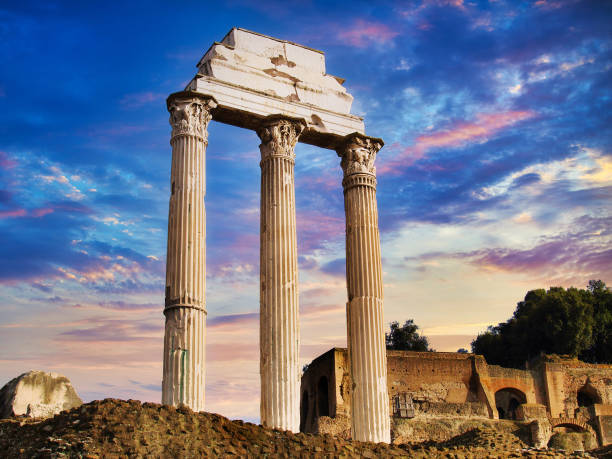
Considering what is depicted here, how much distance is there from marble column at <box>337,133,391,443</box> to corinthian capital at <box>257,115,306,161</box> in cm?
180

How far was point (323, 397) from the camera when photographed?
33250 mm

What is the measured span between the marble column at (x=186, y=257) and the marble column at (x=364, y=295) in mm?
3845

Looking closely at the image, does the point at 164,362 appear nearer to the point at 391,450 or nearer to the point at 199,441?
the point at 199,441

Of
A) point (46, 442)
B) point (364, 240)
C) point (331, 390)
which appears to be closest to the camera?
point (46, 442)

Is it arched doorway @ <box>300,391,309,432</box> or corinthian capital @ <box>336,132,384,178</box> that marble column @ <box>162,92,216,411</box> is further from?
arched doorway @ <box>300,391,309,432</box>

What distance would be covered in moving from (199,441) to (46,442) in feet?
7.30

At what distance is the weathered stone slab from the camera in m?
17.4

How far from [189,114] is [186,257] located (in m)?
3.30

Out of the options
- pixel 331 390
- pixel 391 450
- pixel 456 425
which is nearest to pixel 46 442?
pixel 391 450

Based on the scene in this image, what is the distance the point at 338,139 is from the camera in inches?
741

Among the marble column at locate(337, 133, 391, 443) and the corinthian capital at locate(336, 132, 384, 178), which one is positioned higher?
the corinthian capital at locate(336, 132, 384, 178)

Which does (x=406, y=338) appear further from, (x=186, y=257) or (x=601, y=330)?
(x=186, y=257)

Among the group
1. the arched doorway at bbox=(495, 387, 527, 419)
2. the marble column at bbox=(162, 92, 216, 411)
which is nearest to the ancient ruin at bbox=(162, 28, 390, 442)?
the marble column at bbox=(162, 92, 216, 411)

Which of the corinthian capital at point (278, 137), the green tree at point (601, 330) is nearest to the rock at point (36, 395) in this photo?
the corinthian capital at point (278, 137)
